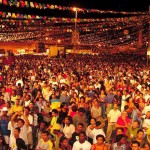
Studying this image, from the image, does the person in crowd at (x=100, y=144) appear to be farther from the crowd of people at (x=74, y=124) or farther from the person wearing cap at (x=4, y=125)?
the person wearing cap at (x=4, y=125)

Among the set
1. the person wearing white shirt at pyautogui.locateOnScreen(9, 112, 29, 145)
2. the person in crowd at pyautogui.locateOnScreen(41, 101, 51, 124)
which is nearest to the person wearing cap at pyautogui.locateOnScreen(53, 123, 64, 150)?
the person wearing white shirt at pyautogui.locateOnScreen(9, 112, 29, 145)

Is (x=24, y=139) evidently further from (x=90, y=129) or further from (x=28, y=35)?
(x=28, y=35)

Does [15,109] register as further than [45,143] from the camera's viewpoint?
Yes

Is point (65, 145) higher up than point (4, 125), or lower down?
lower down

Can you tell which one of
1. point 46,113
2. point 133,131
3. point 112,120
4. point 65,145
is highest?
point 46,113

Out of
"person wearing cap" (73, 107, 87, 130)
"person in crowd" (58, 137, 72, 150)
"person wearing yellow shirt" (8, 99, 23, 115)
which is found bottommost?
"person in crowd" (58, 137, 72, 150)

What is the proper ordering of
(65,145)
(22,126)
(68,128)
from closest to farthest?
(65,145) → (22,126) → (68,128)

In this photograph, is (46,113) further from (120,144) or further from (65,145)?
(120,144)

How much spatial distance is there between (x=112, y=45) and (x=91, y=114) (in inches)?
1961

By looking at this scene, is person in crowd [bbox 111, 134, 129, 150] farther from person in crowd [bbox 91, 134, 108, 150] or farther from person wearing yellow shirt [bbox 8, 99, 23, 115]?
person wearing yellow shirt [bbox 8, 99, 23, 115]

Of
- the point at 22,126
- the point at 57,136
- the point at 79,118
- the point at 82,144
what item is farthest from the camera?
the point at 79,118

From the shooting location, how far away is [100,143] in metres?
7.52

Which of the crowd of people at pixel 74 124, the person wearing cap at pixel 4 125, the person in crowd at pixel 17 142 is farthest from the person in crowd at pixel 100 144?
the person wearing cap at pixel 4 125

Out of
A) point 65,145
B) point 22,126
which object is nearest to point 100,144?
point 65,145
